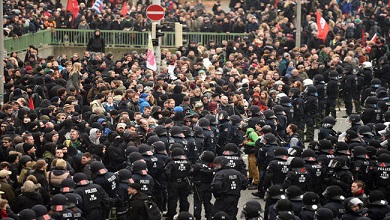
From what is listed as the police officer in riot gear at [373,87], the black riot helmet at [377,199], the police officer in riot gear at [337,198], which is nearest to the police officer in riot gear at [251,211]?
the police officer in riot gear at [337,198]

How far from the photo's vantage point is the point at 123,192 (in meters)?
21.3

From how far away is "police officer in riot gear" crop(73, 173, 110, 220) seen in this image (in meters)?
20.2

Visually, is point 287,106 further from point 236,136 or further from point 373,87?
point 373,87

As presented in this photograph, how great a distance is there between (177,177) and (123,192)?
1551 mm

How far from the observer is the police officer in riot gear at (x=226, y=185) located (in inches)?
839

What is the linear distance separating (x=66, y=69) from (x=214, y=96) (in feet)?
18.0

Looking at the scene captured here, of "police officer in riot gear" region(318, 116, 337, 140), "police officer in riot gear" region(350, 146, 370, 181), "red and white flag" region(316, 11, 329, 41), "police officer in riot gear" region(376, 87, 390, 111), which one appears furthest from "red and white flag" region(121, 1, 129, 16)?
"police officer in riot gear" region(350, 146, 370, 181)

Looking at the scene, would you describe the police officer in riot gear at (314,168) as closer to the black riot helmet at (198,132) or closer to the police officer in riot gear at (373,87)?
the black riot helmet at (198,132)

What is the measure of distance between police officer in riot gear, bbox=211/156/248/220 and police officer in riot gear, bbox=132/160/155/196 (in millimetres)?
1115

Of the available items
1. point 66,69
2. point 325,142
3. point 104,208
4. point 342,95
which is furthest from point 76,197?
point 342,95

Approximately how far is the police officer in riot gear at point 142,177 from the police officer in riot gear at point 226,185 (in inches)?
43.9

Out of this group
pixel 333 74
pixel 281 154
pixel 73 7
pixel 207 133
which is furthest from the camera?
pixel 73 7

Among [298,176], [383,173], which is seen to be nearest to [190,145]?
[298,176]

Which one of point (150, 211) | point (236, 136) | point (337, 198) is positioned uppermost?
point (337, 198)
